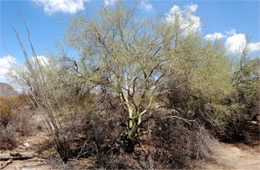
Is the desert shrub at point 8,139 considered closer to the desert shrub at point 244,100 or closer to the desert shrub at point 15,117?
the desert shrub at point 15,117

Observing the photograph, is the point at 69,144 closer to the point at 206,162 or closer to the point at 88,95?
the point at 88,95

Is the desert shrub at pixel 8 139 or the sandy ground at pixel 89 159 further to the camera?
the desert shrub at pixel 8 139

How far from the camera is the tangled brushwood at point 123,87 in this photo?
748 centimetres

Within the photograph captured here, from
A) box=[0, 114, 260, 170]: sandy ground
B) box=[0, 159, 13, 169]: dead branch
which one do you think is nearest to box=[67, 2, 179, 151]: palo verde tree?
box=[0, 114, 260, 170]: sandy ground

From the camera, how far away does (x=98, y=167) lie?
740 centimetres

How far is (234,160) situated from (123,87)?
6146 millimetres

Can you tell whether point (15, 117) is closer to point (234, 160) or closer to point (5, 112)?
point (5, 112)

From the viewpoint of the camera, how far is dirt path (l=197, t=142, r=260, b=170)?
27.7ft

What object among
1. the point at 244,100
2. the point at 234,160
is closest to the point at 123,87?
the point at 234,160

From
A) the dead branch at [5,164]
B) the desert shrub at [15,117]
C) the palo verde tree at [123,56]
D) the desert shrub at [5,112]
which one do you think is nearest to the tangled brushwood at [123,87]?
the palo verde tree at [123,56]

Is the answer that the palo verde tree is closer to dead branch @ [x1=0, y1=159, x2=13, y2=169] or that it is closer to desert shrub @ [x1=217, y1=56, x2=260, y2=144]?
dead branch @ [x1=0, y1=159, x2=13, y2=169]

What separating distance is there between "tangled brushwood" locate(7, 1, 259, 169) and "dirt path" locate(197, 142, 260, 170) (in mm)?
513

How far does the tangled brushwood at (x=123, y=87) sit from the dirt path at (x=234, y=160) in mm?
513

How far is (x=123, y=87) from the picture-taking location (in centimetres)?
749
